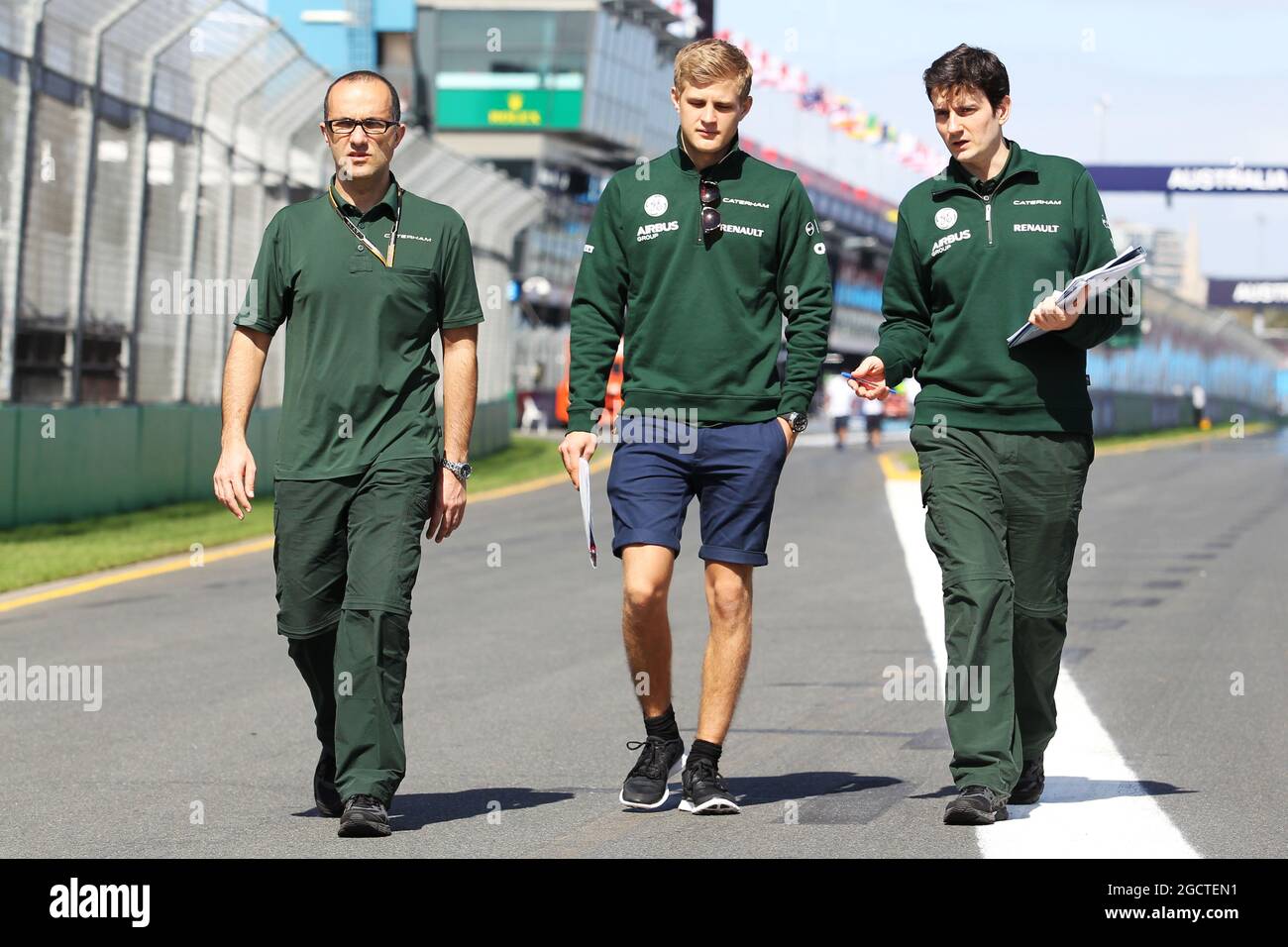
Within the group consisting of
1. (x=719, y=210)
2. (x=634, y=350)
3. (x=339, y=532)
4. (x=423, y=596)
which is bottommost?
(x=423, y=596)

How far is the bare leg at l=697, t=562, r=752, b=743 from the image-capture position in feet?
19.6

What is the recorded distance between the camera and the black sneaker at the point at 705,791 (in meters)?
5.88

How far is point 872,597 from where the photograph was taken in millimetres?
12555

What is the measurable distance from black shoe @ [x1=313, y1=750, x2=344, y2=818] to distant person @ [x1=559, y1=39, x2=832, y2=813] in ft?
2.52

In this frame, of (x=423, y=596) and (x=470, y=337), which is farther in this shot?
(x=423, y=596)

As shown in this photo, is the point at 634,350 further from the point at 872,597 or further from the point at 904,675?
the point at 872,597

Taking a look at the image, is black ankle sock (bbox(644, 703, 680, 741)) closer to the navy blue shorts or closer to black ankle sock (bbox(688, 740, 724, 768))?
black ankle sock (bbox(688, 740, 724, 768))

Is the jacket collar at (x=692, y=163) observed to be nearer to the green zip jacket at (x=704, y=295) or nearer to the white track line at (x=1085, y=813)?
the green zip jacket at (x=704, y=295)

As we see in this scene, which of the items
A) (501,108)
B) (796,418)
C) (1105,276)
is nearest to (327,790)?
(796,418)

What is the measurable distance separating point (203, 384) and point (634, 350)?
1564 centimetres
